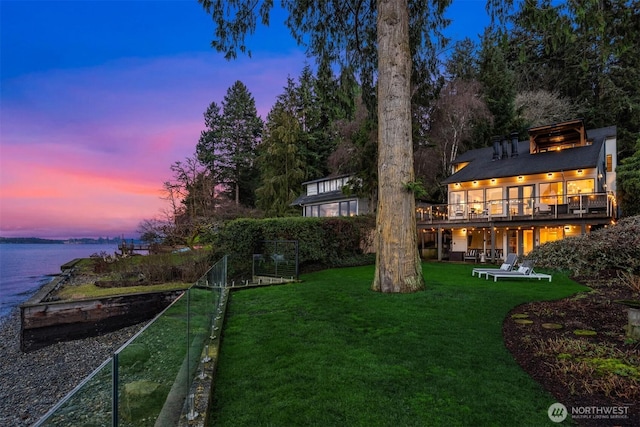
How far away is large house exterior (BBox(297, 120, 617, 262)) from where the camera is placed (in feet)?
61.4

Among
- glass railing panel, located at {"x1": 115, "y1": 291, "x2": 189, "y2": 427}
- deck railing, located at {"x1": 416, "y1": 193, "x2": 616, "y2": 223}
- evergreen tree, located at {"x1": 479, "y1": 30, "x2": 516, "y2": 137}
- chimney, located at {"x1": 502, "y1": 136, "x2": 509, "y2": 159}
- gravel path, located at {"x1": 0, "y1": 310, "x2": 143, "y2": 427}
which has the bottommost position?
gravel path, located at {"x1": 0, "y1": 310, "x2": 143, "y2": 427}

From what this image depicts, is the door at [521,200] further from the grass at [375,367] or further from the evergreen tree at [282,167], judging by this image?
the evergreen tree at [282,167]

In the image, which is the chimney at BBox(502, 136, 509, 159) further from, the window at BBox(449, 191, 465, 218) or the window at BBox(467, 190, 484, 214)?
the window at BBox(449, 191, 465, 218)

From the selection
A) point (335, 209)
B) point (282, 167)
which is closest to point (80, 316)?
point (335, 209)

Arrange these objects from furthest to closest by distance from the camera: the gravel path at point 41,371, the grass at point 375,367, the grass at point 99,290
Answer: the grass at point 99,290, the gravel path at point 41,371, the grass at point 375,367

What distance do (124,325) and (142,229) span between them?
1643 cm

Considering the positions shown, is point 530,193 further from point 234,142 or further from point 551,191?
point 234,142

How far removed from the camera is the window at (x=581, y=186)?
63.3 feet

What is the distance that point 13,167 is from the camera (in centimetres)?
2052

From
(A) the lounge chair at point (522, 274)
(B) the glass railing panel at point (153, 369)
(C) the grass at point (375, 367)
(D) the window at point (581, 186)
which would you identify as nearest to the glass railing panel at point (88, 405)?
(B) the glass railing panel at point (153, 369)

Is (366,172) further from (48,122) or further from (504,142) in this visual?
(48,122)

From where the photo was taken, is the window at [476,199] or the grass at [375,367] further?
the window at [476,199]

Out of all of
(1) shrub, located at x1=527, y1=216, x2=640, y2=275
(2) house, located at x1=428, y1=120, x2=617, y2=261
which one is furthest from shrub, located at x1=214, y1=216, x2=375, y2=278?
(1) shrub, located at x1=527, y1=216, x2=640, y2=275

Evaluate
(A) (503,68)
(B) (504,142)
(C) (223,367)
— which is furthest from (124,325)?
(A) (503,68)
